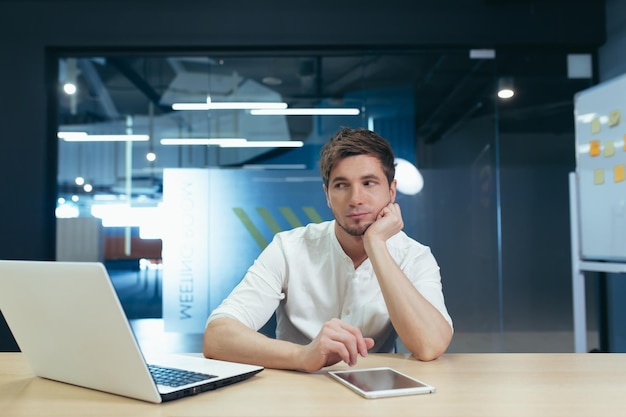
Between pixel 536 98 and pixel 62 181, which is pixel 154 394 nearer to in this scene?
pixel 62 181

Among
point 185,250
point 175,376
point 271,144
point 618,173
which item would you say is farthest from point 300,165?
point 175,376

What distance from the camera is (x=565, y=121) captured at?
12.9 ft

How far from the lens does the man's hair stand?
5.91 ft

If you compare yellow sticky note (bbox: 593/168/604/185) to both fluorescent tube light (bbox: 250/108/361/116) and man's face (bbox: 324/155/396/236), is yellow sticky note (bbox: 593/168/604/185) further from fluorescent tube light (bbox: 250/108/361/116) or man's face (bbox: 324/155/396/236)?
man's face (bbox: 324/155/396/236)

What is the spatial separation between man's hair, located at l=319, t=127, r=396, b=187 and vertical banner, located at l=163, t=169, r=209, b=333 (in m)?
2.12

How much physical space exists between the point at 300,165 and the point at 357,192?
6.90 ft

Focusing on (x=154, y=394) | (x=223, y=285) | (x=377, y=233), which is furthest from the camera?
(x=223, y=285)

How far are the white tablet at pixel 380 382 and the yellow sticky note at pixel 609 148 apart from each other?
251cm

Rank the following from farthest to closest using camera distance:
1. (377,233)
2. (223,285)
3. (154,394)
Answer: (223,285) < (377,233) < (154,394)

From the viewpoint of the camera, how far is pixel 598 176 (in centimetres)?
319

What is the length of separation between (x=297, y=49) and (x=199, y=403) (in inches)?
127

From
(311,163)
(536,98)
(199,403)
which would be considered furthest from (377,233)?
(536,98)

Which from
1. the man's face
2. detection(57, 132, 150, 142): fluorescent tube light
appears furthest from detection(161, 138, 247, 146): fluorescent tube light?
the man's face

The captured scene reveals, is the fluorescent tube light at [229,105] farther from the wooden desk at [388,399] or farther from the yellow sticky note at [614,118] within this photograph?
the wooden desk at [388,399]
